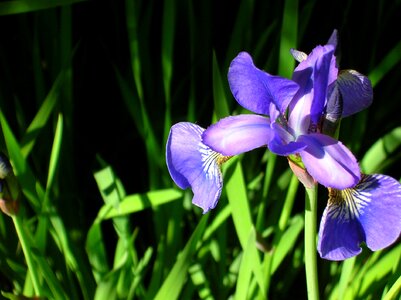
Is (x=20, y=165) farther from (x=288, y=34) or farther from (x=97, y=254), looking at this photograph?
(x=288, y=34)

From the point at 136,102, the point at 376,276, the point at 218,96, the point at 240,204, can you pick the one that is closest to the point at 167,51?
the point at 136,102

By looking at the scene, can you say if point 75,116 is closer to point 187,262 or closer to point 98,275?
point 98,275

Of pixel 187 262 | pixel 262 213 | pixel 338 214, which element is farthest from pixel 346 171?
pixel 262 213

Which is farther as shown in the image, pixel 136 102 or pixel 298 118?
pixel 136 102

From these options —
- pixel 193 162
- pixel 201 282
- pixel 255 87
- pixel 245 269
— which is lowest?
pixel 201 282

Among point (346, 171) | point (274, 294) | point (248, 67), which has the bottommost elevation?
point (274, 294)

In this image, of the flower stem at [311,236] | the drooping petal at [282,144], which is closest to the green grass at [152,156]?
the flower stem at [311,236]
